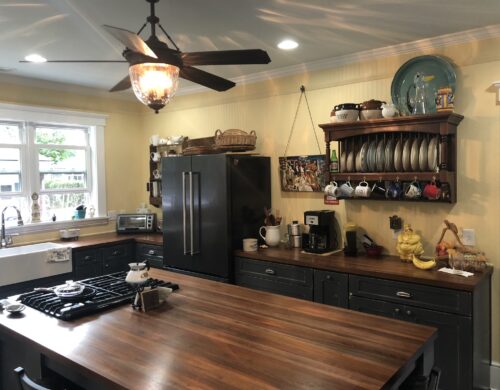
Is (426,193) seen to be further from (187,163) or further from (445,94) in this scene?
(187,163)

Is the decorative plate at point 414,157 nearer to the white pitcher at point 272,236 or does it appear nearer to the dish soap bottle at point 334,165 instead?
the dish soap bottle at point 334,165

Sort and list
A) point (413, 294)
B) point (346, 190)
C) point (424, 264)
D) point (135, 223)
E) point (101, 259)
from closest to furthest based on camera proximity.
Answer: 1. point (413, 294)
2. point (424, 264)
3. point (346, 190)
4. point (101, 259)
5. point (135, 223)

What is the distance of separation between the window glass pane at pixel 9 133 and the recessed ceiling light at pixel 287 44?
2822 millimetres

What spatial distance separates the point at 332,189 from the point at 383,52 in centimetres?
115

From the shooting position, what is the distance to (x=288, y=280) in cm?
327

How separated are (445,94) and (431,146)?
361mm

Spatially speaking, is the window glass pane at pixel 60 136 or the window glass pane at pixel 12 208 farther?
the window glass pane at pixel 60 136

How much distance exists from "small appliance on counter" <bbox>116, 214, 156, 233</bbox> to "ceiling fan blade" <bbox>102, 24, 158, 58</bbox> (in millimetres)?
3276

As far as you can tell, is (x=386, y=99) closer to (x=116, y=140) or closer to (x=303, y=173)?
(x=303, y=173)

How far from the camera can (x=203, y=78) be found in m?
2.24

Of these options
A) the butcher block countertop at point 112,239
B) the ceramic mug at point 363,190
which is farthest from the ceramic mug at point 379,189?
the butcher block countertop at point 112,239

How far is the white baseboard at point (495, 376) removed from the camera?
113 inches

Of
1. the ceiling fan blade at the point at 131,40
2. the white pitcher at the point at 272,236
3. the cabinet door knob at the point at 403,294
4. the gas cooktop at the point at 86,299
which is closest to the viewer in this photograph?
the ceiling fan blade at the point at 131,40

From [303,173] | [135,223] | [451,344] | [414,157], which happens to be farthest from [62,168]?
[451,344]
